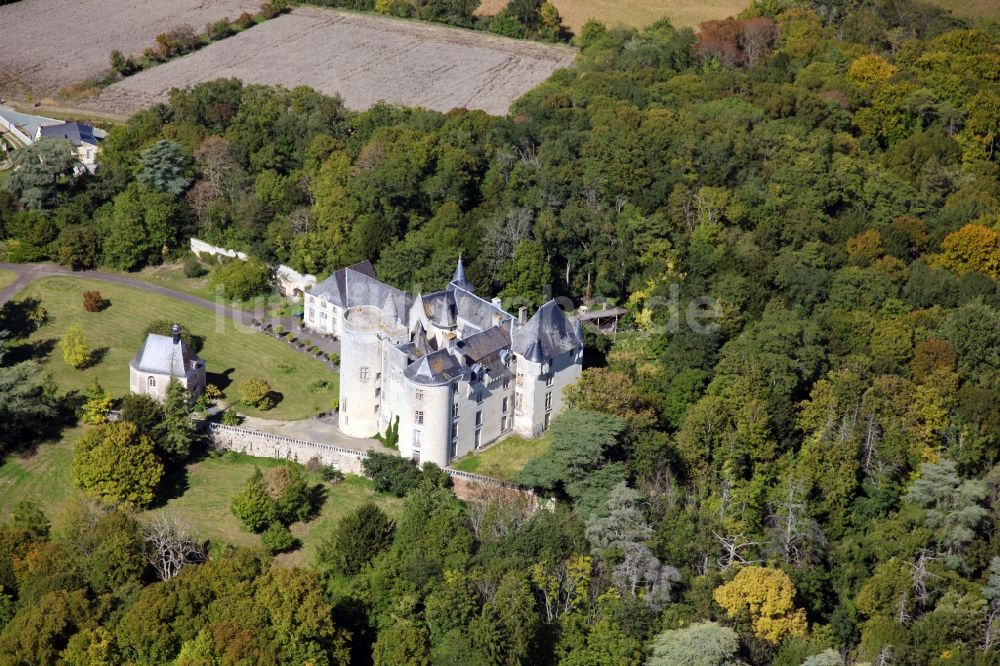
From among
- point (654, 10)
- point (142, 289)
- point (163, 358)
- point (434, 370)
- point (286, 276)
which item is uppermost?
point (654, 10)

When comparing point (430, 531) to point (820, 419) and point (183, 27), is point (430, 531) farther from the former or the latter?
point (183, 27)

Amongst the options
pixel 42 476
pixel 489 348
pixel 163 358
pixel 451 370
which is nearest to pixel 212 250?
pixel 163 358

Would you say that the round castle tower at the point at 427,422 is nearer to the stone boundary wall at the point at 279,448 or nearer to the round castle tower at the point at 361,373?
the stone boundary wall at the point at 279,448

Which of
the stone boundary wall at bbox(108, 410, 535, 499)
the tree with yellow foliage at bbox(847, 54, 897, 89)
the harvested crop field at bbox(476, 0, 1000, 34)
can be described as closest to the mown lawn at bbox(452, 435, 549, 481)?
the stone boundary wall at bbox(108, 410, 535, 499)

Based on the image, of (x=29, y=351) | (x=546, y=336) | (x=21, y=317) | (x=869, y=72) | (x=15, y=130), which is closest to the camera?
(x=546, y=336)

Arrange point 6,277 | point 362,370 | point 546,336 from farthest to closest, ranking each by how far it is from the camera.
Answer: point 6,277 < point 362,370 < point 546,336

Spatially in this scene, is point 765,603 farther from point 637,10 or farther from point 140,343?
point 637,10

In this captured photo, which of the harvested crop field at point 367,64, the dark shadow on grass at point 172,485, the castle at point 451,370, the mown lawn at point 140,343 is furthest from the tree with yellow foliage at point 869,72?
the dark shadow on grass at point 172,485
